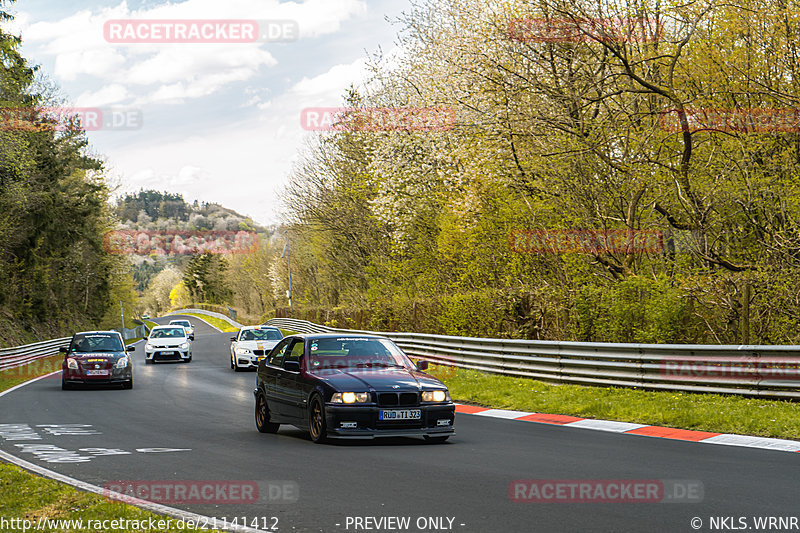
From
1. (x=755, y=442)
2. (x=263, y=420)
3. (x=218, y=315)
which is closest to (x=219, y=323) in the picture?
(x=218, y=315)

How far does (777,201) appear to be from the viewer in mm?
18656

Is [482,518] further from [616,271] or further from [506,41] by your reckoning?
[506,41]

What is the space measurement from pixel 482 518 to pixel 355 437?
448 cm

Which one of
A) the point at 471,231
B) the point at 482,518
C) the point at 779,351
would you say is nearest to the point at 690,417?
Answer: the point at 779,351

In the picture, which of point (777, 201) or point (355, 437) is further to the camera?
point (777, 201)

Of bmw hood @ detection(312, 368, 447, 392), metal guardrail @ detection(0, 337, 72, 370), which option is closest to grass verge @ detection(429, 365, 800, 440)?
bmw hood @ detection(312, 368, 447, 392)

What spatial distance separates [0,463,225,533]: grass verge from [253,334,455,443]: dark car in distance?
378cm

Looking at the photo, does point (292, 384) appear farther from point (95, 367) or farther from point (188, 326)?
point (188, 326)

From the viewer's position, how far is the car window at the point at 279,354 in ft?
43.0

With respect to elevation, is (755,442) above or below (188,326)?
above

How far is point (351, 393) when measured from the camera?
11.1 m

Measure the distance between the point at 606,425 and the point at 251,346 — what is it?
1805cm

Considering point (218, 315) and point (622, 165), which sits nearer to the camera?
point (622, 165)

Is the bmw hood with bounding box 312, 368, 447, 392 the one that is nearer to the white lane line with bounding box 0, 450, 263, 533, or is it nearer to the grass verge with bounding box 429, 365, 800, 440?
the white lane line with bounding box 0, 450, 263, 533
